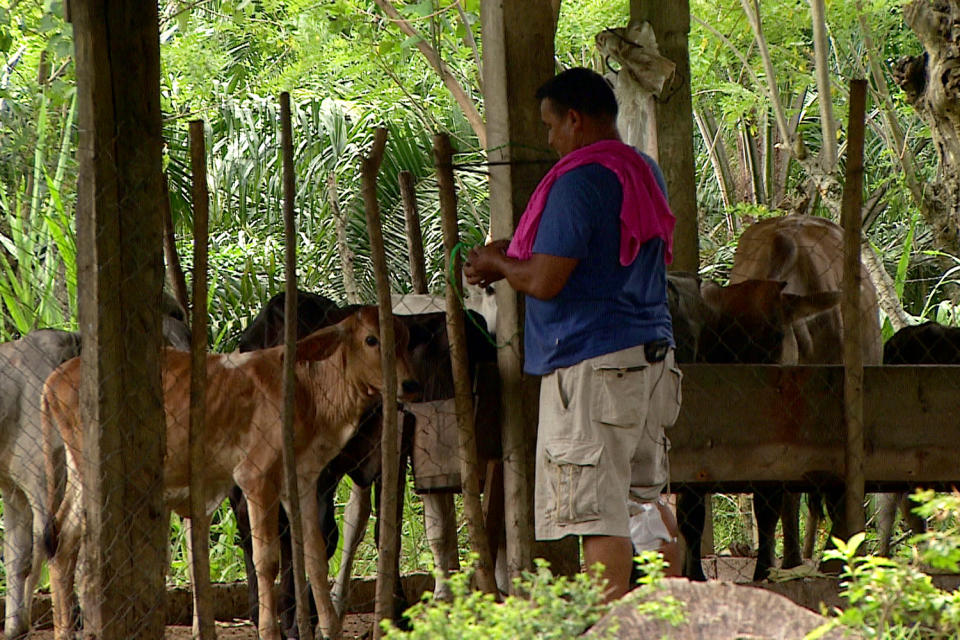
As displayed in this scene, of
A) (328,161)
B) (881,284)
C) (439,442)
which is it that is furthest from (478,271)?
(328,161)

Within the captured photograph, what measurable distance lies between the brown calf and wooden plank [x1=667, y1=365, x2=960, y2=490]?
1236 millimetres

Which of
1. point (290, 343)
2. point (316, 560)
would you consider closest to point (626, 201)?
point (290, 343)

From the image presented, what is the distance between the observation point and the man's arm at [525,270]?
14.5 feet

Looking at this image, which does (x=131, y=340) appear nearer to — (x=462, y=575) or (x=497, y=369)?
(x=497, y=369)

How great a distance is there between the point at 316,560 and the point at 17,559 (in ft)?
5.28

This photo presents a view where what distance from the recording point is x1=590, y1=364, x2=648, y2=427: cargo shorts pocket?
4.52 meters

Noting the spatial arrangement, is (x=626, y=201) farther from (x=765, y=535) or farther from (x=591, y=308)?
(x=765, y=535)

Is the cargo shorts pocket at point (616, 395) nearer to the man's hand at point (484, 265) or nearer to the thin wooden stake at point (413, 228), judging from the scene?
the man's hand at point (484, 265)

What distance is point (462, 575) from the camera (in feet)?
10.1

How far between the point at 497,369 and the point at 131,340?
1483 millimetres

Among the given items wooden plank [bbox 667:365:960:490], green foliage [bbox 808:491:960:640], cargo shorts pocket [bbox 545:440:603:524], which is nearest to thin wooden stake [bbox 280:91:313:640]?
cargo shorts pocket [bbox 545:440:603:524]

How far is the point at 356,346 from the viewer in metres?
5.94

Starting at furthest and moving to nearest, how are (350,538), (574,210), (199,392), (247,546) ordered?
(350,538)
(247,546)
(199,392)
(574,210)

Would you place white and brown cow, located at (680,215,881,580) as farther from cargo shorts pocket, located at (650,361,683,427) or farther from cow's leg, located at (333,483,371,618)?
cow's leg, located at (333,483,371,618)
